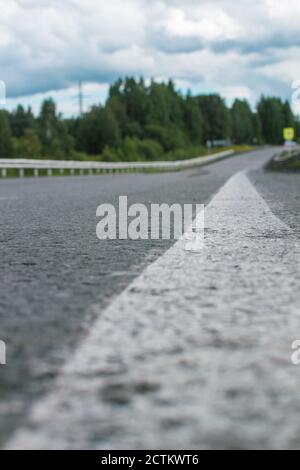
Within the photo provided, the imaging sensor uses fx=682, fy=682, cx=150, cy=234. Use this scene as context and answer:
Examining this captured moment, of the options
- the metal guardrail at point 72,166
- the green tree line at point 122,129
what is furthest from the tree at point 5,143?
the metal guardrail at point 72,166

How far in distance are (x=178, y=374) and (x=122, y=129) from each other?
519ft

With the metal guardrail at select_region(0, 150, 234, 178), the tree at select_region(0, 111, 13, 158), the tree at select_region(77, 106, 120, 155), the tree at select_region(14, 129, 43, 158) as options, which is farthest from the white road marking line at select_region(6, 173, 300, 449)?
the tree at select_region(77, 106, 120, 155)

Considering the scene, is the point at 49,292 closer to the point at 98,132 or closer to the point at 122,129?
the point at 98,132

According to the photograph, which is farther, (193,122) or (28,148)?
(193,122)

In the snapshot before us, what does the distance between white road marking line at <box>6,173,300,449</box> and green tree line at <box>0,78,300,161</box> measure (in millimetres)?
113284

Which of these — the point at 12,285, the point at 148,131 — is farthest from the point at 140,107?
the point at 12,285

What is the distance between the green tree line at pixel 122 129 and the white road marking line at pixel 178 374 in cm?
11328

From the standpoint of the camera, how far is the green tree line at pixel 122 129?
434ft

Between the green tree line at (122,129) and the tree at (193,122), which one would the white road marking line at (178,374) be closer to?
the green tree line at (122,129)

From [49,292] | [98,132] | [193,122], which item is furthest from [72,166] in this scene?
[193,122]

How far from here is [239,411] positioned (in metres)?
1.21

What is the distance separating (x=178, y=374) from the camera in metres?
1.43

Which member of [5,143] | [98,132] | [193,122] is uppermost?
[193,122]

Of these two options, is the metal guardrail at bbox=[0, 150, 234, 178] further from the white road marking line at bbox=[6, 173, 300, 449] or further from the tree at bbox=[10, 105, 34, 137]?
the tree at bbox=[10, 105, 34, 137]
